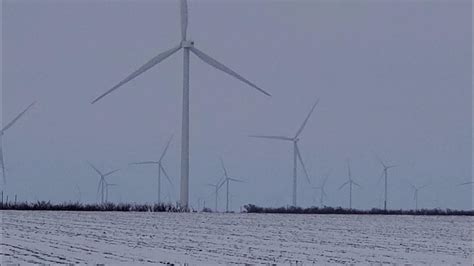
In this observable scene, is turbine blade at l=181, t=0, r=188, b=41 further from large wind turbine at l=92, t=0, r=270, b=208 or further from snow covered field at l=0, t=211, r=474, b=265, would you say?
snow covered field at l=0, t=211, r=474, b=265

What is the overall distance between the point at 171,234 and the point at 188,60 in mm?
26504

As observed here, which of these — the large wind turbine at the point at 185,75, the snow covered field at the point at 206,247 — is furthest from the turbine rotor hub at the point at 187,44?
the snow covered field at the point at 206,247

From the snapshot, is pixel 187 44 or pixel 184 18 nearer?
pixel 187 44

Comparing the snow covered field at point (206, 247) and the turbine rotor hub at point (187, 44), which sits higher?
the turbine rotor hub at point (187, 44)

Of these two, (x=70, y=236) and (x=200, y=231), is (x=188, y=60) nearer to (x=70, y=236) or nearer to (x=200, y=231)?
(x=200, y=231)

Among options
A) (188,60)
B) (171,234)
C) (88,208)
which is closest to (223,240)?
(171,234)

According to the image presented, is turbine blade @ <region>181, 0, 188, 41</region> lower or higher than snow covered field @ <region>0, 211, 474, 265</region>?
higher

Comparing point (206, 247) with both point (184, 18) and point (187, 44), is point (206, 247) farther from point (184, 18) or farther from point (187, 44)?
point (184, 18)

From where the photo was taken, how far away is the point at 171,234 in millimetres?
20312

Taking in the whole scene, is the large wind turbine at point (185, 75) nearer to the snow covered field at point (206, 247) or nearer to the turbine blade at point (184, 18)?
the turbine blade at point (184, 18)

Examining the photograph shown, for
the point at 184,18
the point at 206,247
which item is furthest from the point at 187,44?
the point at 206,247

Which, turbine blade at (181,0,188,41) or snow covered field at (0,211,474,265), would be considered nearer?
snow covered field at (0,211,474,265)

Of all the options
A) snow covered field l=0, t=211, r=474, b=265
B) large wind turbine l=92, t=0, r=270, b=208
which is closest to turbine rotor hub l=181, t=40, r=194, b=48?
large wind turbine l=92, t=0, r=270, b=208

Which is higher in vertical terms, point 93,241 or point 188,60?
point 188,60
